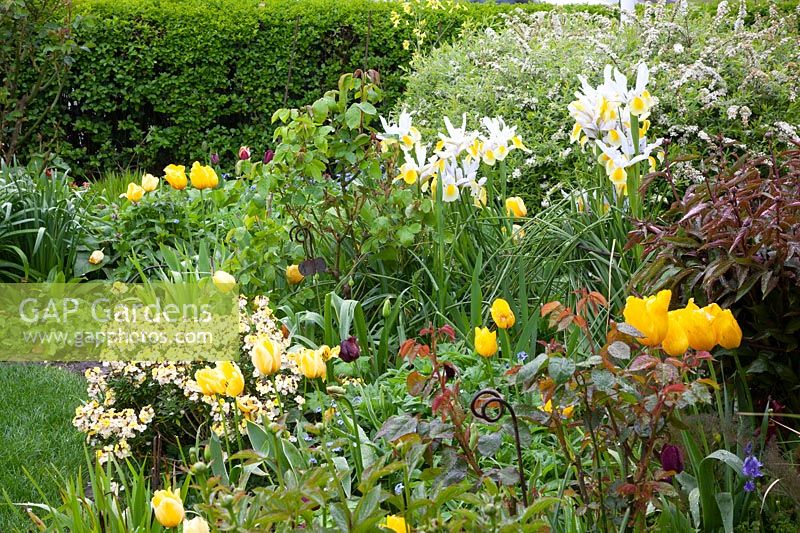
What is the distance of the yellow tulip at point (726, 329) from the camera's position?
5.75 ft

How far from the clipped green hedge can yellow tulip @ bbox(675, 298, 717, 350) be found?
263 inches

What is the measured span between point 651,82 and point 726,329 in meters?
2.85

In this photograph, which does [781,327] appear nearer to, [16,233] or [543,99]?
[543,99]

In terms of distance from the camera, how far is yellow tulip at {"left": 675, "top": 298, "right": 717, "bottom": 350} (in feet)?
5.60

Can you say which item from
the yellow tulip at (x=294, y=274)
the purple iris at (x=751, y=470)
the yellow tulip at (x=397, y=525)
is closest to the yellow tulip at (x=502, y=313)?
the purple iris at (x=751, y=470)

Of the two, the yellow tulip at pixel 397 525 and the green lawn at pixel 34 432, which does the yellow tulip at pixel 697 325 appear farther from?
the green lawn at pixel 34 432

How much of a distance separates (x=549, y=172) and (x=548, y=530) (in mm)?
3048

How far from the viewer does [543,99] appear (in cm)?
471

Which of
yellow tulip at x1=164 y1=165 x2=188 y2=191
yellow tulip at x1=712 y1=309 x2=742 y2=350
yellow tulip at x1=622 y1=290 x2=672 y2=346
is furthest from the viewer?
yellow tulip at x1=164 y1=165 x2=188 y2=191

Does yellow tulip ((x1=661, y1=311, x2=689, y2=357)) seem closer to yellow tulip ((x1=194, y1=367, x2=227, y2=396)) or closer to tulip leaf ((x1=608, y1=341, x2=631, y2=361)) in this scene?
tulip leaf ((x1=608, y1=341, x2=631, y2=361))

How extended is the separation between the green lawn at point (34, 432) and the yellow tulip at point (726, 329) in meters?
2.01

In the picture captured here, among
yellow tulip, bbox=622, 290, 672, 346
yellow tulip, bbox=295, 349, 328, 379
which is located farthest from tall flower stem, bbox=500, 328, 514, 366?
yellow tulip, bbox=622, 290, 672, 346

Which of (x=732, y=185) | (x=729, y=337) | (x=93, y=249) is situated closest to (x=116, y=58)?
(x=93, y=249)

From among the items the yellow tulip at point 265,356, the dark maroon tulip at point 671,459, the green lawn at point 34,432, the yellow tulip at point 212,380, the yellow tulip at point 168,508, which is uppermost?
the yellow tulip at point 265,356
